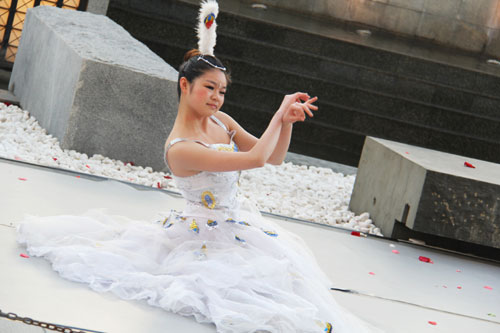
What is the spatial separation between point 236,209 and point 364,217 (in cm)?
259

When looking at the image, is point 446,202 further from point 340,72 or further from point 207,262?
point 340,72

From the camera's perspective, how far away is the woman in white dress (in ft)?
9.36

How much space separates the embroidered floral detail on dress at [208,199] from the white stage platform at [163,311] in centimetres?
57

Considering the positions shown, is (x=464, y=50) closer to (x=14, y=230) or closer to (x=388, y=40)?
(x=388, y=40)

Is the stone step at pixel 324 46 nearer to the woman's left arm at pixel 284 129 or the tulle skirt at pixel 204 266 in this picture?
the woman's left arm at pixel 284 129

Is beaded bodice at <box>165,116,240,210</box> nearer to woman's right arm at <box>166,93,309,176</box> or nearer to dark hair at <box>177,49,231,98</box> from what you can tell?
woman's right arm at <box>166,93,309,176</box>

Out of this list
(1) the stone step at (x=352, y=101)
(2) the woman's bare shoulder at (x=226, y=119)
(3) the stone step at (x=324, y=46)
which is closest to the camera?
(2) the woman's bare shoulder at (x=226, y=119)

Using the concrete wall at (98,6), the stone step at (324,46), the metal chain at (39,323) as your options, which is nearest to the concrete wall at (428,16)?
the stone step at (324,46)

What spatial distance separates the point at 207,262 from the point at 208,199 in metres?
0.36

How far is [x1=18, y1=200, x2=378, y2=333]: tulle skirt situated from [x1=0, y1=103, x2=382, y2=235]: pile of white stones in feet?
6.36

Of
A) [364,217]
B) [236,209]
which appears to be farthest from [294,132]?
[236,209]

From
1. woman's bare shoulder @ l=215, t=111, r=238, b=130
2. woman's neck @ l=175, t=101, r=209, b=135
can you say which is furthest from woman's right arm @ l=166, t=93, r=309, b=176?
woman's bare shoulder @ l=215, t=111, r=238, b=130

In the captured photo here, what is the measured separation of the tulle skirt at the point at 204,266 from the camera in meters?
2.82

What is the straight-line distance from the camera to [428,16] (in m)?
11.9
